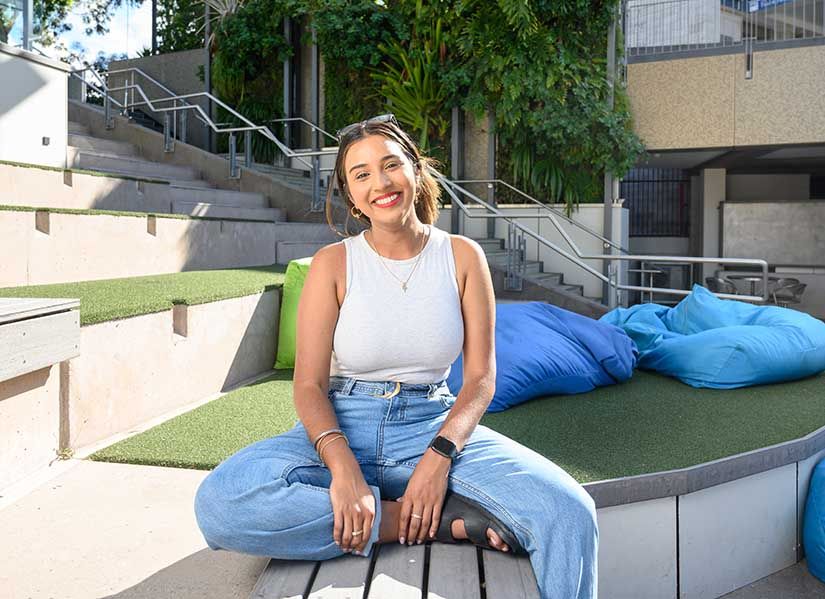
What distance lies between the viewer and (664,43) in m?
8.39

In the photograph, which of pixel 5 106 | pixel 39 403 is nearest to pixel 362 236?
pixel 39 403

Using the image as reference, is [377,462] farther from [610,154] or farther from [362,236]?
[610,154]

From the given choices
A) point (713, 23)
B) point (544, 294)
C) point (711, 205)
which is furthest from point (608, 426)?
point (711, 205)

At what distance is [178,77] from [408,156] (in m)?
10.1

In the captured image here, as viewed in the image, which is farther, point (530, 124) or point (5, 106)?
point (530, 124)

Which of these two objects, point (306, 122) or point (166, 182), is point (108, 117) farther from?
point (306, 122)

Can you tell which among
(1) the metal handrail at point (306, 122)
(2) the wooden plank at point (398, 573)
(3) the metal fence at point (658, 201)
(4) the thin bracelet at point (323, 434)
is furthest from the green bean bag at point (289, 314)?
(3) the metal fence at point (658, 201)

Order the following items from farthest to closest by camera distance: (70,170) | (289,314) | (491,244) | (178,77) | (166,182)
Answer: (178,77) → (491,244) → (166,182) → (70,170) → (289,314)

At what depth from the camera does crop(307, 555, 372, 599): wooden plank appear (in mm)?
1262

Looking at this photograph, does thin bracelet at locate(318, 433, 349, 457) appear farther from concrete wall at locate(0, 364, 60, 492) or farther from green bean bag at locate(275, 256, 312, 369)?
green bean bag at locate(275, 256, 312, 369)

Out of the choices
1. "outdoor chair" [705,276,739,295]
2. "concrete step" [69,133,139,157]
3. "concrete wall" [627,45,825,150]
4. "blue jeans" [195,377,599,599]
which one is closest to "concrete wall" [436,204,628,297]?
"concrete wall" [627,45,825,150]

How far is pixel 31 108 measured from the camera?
5.69 meters

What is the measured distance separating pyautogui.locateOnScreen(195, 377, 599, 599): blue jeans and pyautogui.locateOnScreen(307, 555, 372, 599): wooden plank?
0.03 meters

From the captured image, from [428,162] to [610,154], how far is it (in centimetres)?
650
